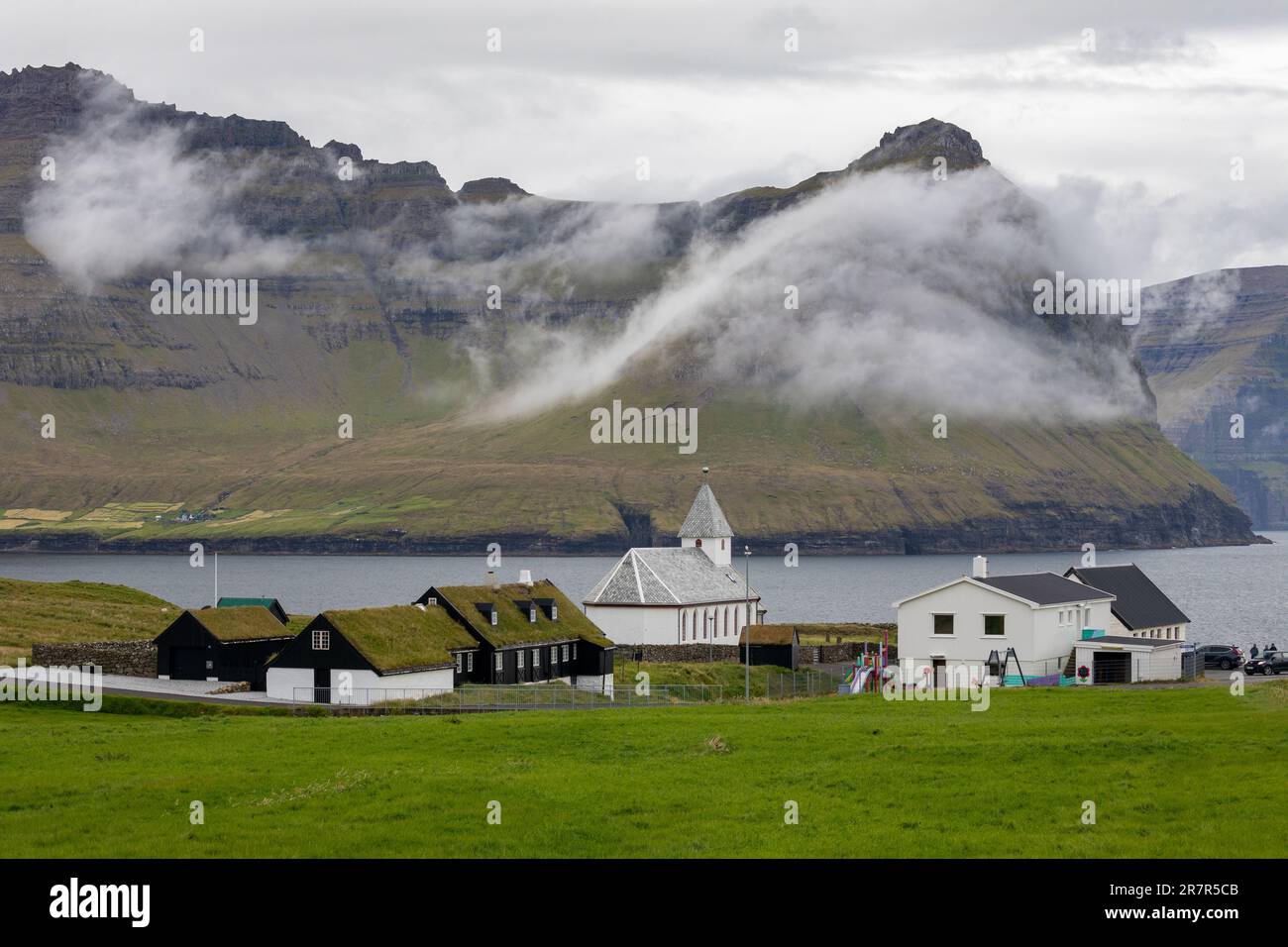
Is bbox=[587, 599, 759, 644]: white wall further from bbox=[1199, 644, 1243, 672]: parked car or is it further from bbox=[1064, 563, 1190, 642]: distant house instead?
bbox=[1199, 644, 1243, 672]: parked car

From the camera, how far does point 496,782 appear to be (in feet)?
111

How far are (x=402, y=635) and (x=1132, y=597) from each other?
4283 cm

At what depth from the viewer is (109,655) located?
8106cm

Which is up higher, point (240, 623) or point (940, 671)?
point (240, 623)

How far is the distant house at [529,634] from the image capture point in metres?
80.6

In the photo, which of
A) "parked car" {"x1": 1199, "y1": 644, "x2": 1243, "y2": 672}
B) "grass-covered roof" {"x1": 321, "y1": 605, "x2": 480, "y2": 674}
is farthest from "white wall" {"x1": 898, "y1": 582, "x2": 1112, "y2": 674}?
"grass-covered roof" {"x1": 321, "y1": 605, "x2": 480, "y2": 674}

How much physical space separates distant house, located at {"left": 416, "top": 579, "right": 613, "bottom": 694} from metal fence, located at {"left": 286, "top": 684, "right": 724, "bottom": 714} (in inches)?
177

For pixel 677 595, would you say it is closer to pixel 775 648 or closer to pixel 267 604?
pixel 775 648

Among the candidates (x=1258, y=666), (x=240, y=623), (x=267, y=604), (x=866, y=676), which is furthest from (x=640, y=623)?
(x=1258, y=666)

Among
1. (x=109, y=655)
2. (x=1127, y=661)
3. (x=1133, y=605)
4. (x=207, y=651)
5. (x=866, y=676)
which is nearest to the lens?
(x=1127, y=661)
